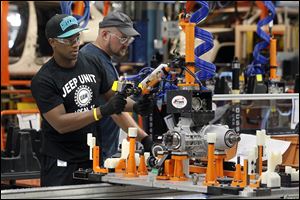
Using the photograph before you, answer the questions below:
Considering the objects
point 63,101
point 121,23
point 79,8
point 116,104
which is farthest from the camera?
point 79,8

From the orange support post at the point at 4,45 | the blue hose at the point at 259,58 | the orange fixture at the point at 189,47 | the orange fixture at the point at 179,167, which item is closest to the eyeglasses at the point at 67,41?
the orange fixture at the point at 189,47

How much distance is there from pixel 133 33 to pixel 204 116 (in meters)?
1.92

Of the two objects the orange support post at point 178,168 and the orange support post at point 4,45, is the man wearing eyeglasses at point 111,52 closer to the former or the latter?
the orange support post at point 178,168

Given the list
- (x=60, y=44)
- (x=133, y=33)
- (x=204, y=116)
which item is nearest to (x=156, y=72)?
(x=204, y=116)

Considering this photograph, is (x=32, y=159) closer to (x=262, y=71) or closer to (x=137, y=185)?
(x=262, y=71)

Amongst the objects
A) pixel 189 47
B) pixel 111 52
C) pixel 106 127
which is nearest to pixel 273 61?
pixel 111 52

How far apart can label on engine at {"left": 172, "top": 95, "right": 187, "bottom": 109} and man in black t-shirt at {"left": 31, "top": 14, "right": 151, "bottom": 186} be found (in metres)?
1.08

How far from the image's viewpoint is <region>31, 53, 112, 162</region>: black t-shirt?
5160 millimetres

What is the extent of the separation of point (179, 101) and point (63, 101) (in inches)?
49.7

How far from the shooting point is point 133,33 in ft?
19.7

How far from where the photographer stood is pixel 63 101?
520 cm

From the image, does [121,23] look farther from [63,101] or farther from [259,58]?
[259,58]

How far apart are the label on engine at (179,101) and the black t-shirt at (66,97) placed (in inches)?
47.1

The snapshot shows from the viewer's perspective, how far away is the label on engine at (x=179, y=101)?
162 inches
